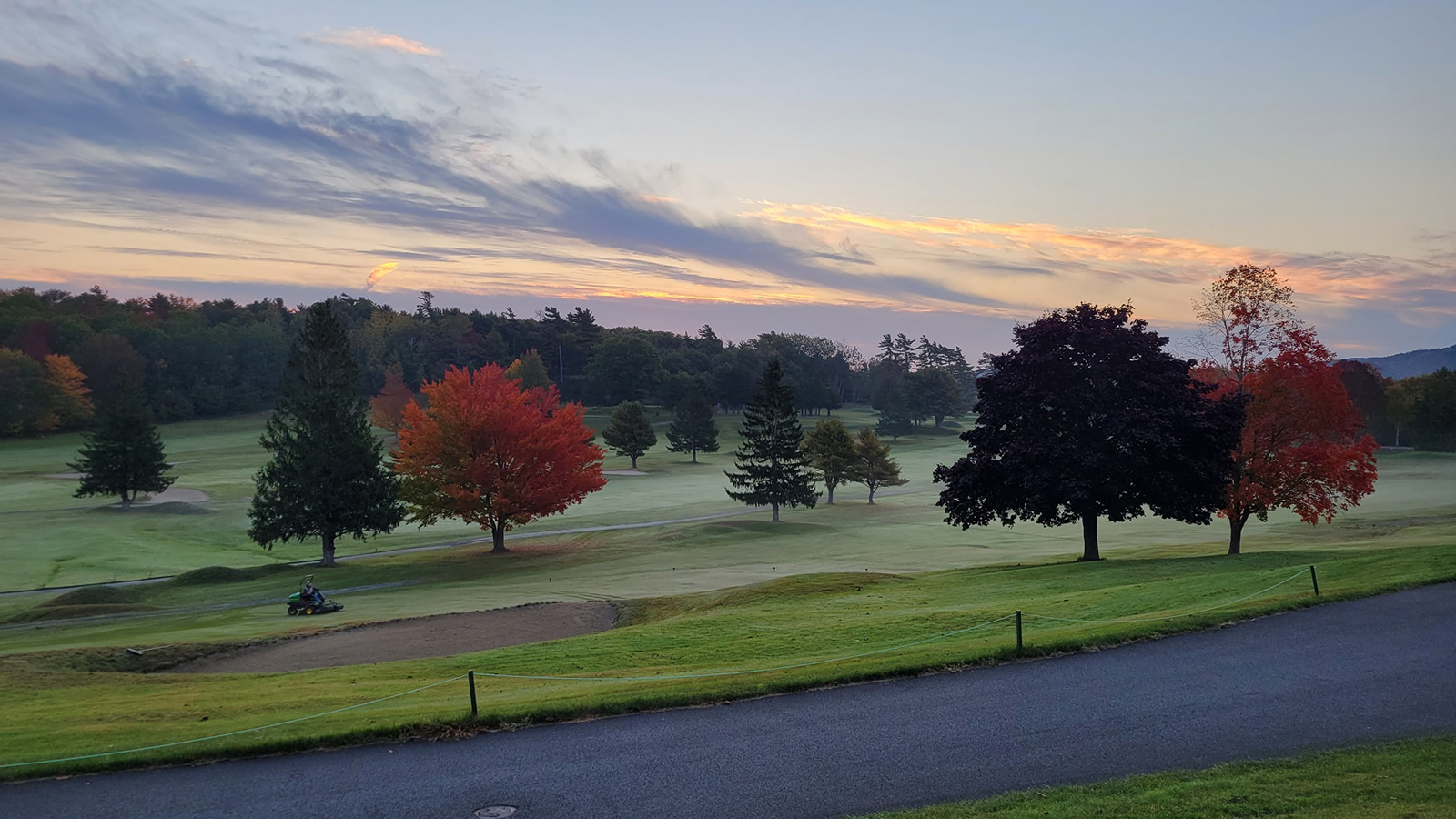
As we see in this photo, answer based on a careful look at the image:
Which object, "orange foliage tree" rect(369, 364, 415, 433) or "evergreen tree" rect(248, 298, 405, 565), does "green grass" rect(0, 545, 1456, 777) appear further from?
"orange foliage tree" rect(369, 364, 415, 433)

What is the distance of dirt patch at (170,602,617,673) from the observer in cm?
2581

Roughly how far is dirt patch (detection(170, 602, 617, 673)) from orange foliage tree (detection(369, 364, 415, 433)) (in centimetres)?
8688

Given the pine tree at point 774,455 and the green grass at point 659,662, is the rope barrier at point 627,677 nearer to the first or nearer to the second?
the green grass at point 659,662

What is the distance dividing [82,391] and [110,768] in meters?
132

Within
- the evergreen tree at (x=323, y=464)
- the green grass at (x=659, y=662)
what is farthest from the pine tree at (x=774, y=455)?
the green grass at (x=659, y=662)

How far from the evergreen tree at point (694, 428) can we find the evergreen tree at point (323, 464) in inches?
2461

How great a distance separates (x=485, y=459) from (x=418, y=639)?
25.8 m

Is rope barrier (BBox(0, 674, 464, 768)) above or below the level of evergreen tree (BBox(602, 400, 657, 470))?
below

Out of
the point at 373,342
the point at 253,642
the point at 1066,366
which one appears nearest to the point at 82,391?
the point at 373,342

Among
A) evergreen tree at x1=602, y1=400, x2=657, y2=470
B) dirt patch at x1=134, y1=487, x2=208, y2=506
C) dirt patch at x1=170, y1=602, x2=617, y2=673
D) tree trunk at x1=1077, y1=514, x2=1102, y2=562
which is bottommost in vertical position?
dirt patch at x1=170, y1=602, x2=617, y2=673

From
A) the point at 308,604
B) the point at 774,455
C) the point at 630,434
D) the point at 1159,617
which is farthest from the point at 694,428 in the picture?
the point at 1159,617

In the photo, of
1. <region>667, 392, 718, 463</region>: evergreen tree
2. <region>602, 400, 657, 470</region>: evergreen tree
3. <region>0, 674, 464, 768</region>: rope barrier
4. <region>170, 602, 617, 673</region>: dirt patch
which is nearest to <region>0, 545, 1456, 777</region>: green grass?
<region>0, 674, 464, 768</region>: rope barrier

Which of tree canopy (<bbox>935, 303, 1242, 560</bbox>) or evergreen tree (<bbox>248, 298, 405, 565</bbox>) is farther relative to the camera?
evergreen tree (<bbox>248, 298, 405, 565</bbox>)

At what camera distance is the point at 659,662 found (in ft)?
65.7
